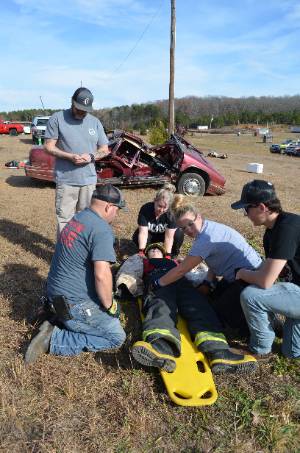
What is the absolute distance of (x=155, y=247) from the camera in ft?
15.7

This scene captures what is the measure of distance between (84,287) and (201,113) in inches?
3771

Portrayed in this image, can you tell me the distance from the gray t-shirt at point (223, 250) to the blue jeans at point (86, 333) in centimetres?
86

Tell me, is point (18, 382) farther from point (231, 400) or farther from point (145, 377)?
point (231, 400)

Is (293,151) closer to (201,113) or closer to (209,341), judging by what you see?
(209,341)

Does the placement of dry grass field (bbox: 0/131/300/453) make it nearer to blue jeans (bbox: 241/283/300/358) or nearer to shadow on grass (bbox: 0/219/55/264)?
blue jeans (bbox: 241/283/300/358)

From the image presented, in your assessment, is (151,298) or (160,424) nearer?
(160,424)

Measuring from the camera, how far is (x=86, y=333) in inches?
124

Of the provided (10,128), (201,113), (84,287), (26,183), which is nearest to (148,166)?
(26,183)

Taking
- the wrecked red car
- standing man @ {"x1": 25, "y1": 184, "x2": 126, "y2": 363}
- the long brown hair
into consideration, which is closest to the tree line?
the wrecked red car

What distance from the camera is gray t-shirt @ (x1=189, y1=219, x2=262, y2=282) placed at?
326 cm

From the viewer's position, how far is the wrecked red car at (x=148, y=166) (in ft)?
29.8

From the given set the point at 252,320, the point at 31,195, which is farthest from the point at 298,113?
the point at 252,320

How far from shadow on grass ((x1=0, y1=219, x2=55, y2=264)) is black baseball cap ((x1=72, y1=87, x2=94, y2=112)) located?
1.92 meters

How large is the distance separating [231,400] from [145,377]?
60 centimetres
